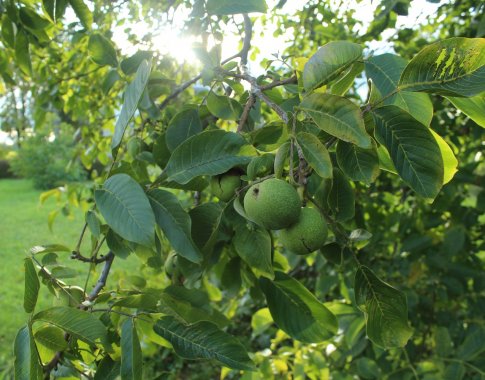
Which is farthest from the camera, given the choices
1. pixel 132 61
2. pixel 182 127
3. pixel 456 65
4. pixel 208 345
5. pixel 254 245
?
pixel 132 61

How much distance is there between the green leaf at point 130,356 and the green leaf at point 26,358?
15cm

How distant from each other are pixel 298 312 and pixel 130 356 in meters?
0.44

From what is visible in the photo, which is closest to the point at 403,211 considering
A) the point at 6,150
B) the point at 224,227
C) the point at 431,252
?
the point at 431,252

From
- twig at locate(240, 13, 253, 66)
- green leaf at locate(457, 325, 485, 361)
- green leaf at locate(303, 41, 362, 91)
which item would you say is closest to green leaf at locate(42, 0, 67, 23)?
twig at locate(240, 13, 253, 66)

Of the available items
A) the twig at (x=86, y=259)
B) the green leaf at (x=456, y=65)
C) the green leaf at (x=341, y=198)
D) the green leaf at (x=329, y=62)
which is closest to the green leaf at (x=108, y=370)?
the twig at (x=86, y=259)

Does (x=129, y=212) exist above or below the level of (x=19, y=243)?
above

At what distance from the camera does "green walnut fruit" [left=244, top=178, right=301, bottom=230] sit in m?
0.78

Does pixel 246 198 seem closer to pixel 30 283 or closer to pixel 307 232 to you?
pixel 307 232

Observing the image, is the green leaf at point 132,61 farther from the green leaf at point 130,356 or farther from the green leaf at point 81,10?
the green leaf at point 130,356

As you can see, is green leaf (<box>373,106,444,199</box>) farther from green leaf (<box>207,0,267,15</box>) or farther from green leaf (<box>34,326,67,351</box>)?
green leaf (<box>34,326,67,351</box>)

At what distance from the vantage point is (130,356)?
34.3 inches

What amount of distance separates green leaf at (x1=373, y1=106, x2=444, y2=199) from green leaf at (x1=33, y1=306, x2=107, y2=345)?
61 centimetres

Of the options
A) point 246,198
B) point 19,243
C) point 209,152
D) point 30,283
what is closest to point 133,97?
point 209,152

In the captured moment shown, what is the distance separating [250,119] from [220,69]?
0.18 m
